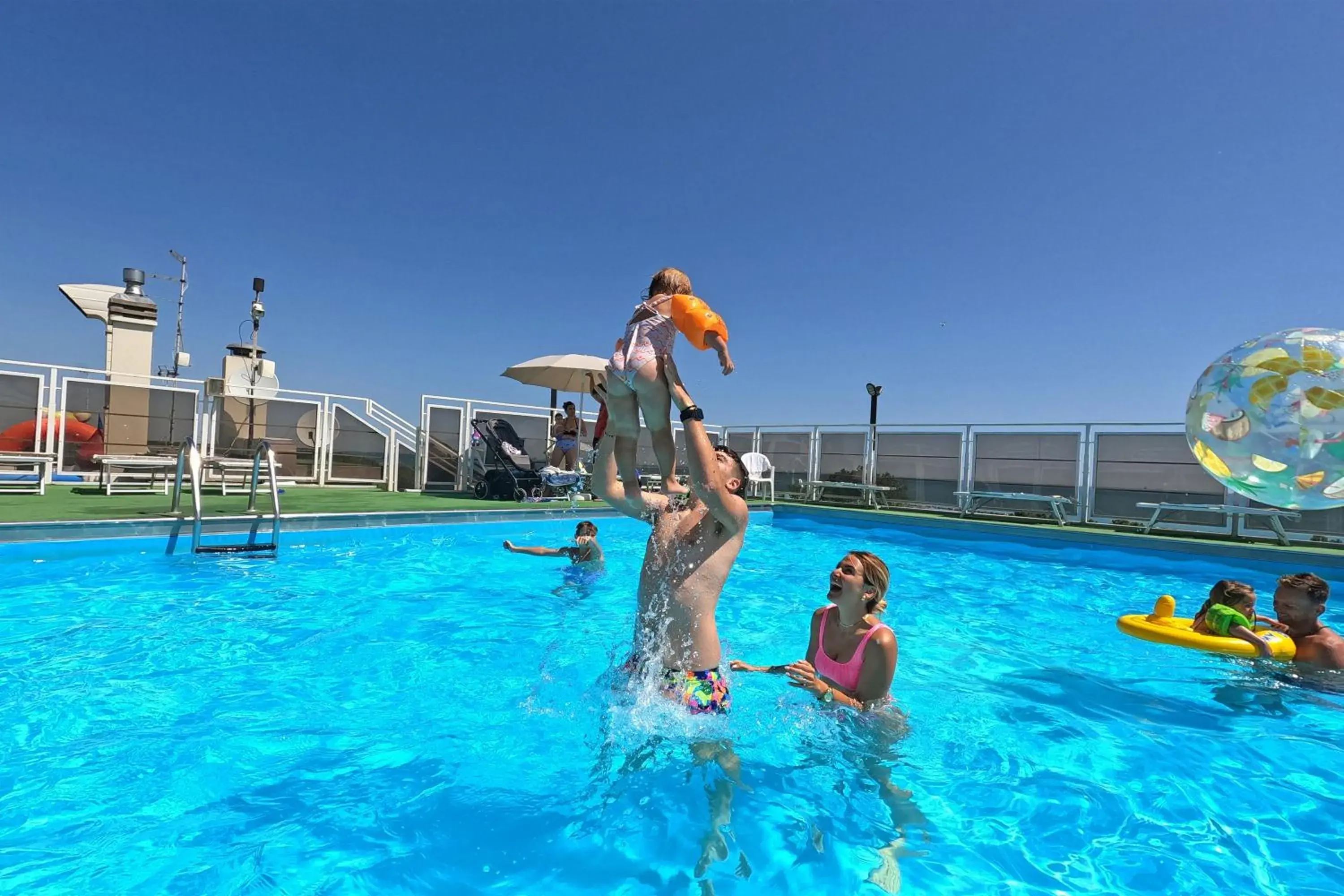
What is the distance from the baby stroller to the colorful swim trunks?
9730mm

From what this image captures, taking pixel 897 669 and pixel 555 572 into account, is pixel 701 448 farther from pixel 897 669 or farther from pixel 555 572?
pixel 555 572

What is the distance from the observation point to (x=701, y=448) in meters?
1.88

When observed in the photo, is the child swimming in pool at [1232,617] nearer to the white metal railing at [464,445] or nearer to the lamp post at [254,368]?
the white metal railing at [464,445]

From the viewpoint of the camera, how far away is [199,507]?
6523 mm

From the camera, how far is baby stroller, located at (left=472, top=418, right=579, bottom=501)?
40.1 feet

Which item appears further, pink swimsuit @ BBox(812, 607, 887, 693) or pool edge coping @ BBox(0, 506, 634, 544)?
pool edge coping @ BBox(0, 506, 634, 544)

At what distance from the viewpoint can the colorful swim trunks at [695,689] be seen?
2.25 meters

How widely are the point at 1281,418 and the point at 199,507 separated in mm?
8664

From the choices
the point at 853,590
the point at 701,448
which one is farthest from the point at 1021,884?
the point at 701,448

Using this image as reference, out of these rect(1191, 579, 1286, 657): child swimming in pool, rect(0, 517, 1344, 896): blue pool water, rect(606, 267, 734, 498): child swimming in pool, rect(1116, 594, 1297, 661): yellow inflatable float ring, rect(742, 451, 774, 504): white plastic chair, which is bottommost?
rect(0, 517, 1344, 896): blue pool water

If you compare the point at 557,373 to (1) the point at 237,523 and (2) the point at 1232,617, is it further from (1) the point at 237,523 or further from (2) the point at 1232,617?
(2) the point at 1232,617

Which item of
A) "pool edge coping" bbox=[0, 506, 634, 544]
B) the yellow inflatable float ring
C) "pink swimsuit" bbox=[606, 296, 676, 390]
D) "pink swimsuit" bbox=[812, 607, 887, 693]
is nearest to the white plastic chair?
"pool edge coping" bbox=[0, 506, 634, 544]

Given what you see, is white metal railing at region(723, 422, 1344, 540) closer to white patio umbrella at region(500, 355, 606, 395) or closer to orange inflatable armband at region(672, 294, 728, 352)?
white patio umbrella at region(500, 355, 606, 395)

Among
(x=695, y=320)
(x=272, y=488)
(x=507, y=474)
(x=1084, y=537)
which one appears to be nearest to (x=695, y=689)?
(x=695, y=320)
